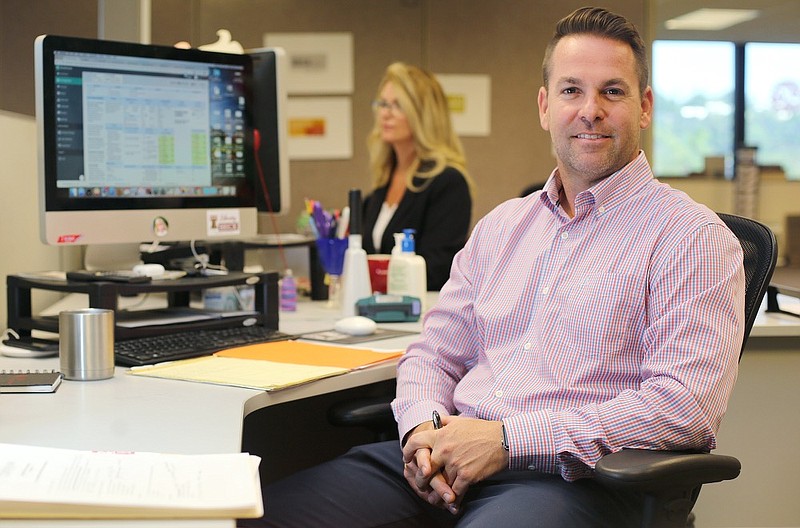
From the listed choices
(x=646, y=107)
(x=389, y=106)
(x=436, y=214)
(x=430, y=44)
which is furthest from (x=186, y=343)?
(x=430, y=44)

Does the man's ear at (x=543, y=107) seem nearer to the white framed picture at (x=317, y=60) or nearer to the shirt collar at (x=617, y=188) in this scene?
the shirt collar at (x=617, y=188)

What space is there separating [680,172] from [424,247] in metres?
1.19

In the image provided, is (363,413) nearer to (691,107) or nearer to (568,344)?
(568,344)

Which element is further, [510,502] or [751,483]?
[751,483]

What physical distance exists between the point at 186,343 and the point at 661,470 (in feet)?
3.19

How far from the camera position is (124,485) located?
926 mm

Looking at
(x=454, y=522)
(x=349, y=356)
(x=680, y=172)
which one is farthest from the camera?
(x=680, y=172)

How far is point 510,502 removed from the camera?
1328 mm

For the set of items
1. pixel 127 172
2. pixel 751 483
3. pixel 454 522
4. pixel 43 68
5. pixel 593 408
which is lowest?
pixel 751 483

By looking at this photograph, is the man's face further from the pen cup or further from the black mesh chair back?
the pen cup

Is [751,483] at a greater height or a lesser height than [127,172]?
lesser

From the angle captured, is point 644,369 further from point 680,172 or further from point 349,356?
point 680,172

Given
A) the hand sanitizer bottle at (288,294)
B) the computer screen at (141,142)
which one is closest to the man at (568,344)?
the computer screen at (141,142)

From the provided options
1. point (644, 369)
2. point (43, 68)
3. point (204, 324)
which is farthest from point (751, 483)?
point (43, 68)
